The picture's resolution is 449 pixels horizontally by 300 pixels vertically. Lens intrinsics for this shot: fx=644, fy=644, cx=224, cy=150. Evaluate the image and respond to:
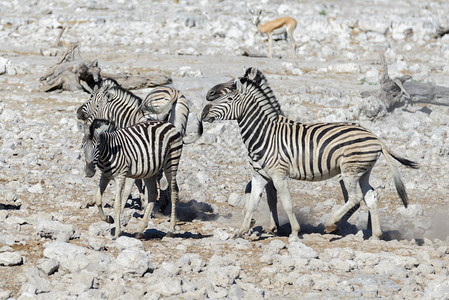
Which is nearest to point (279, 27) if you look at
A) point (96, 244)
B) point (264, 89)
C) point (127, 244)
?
point (264, 89)

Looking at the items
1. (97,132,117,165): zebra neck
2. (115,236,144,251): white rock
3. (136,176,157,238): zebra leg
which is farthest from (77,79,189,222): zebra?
(115,236,144,251): white rock

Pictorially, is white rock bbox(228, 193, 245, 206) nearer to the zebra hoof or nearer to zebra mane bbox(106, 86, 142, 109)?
zebra mane bbox(106, 86, 142, 109)

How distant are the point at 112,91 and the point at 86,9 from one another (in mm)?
18458

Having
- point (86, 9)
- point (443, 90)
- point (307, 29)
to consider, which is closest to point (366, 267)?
point (443, 90)

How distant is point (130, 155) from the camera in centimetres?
809

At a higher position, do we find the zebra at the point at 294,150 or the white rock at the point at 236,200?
the zebra at the point at 294,150

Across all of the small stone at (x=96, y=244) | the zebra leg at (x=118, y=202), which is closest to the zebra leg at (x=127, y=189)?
the zebra leg at (x=118, y=202)

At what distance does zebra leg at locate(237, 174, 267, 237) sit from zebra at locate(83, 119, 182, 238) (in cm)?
95

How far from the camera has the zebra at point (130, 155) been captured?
7.82 metres

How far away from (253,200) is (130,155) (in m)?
1.70

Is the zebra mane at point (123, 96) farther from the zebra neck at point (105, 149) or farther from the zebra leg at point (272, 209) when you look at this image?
the zebra leg at point (272, 209)

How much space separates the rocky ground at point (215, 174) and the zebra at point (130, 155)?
0.49 metres

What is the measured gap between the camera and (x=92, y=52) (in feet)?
75.5

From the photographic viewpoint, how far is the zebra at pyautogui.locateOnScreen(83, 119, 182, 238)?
782 cm
